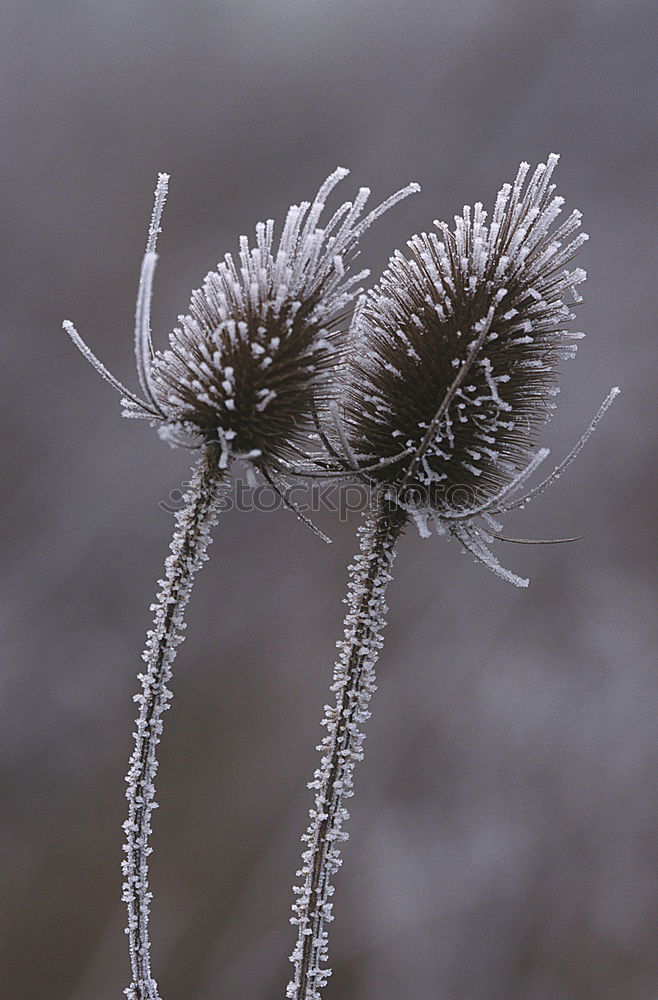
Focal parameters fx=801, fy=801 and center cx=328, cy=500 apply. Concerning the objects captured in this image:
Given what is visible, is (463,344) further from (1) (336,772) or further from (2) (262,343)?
(1) (336,772)

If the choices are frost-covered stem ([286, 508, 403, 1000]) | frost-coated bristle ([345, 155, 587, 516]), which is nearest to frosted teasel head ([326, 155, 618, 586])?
frost-coated bristle ([345, 155, 587, 516])

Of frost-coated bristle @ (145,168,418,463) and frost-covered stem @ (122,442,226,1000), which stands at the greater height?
frost-coated bristle @ (145,168,418,463)

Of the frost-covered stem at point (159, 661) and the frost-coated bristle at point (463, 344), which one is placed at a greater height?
the frost-coated bristle at point (463, 344)

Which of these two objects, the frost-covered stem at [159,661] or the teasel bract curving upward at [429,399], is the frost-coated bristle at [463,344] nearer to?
the teasel bract curving upward at [429,399]

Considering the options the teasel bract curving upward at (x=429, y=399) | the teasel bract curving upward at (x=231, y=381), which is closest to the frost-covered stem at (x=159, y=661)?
the teasel bract curving upward at (x=231, y=381)

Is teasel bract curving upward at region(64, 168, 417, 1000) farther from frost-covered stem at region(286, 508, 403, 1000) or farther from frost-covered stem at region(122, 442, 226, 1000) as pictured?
frost-covered stem at region(286, 508, 403, 1000)
